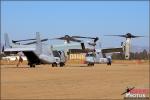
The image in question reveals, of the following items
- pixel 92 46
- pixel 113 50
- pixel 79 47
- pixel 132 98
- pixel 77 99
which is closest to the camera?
pixel 132 98

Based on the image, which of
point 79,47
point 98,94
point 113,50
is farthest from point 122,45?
point 98,94

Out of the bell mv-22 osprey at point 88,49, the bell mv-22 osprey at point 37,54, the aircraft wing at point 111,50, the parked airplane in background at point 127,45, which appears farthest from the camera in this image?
the aircraft wing at point 111,50

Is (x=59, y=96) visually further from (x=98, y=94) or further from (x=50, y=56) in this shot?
(x=50, y=56)

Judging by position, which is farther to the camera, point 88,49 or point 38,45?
point 88,49

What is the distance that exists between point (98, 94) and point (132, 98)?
261 inches

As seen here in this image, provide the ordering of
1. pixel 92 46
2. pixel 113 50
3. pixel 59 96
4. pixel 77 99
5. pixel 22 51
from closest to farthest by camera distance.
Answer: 1. pixel 77 99
2. pixel 59 96
3. pixel 22 51
4. pixel 92 46
5. pixel 113 50

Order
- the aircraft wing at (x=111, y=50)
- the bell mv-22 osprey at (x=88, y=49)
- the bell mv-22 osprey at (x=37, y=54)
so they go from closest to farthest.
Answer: the bell mv-22 osprey at (x=37, y=54), the bell mv-22 osprey at (x=88, y=49), the aircraft wing at (x=111, y=50)

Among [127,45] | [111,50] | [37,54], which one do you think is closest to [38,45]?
[37,54]

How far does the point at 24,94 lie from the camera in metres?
16.1

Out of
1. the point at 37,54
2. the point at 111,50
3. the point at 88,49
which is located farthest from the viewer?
the point at 111,50

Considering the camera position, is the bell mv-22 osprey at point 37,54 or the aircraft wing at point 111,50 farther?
the aircraft wing at point 111,50

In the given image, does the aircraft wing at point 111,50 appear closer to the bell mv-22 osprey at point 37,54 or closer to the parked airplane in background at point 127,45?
the parked airplane in background at point 127,45

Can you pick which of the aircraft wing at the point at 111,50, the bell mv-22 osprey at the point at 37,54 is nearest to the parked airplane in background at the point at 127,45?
the aircraft wing at the point at 111,50

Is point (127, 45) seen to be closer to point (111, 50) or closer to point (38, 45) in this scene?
point (111, 50)
